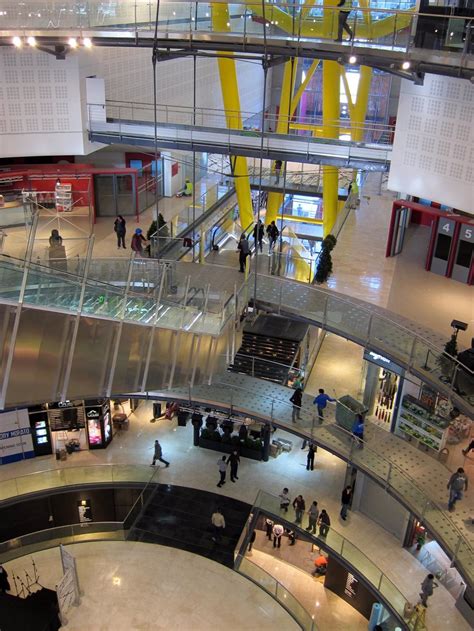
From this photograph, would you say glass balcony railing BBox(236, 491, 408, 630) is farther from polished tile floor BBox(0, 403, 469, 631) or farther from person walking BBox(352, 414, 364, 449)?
person walking BBox(352, 414, 364, 449)

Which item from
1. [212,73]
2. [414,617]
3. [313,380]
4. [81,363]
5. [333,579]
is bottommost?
[333,579]

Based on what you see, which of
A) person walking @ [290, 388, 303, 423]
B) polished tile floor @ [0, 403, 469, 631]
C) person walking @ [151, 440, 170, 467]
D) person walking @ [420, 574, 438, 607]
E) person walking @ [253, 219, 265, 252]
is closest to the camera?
person walking @ [420, 574, 438, 607]

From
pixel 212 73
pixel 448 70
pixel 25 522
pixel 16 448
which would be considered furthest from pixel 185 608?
pixel 212 73

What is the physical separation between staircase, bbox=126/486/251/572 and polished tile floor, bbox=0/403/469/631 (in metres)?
0.35

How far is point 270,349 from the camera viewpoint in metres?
19.5

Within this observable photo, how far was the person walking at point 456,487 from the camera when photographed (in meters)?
13.2

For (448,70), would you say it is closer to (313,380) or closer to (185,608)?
(313,380)

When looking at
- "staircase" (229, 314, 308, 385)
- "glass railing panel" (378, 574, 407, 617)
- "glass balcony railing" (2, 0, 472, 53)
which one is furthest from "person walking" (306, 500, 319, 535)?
"glass balcony railing" (2, 0, 472, 53)

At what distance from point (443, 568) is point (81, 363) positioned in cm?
1045

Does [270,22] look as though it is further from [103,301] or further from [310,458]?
[310,458]

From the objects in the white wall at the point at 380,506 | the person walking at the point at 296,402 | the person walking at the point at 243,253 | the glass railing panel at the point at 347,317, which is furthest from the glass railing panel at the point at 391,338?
the person walking at the point at 243,253

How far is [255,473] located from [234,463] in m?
1.02

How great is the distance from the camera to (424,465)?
1509 centimetres

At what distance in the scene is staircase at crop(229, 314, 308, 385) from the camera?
18.5 m
